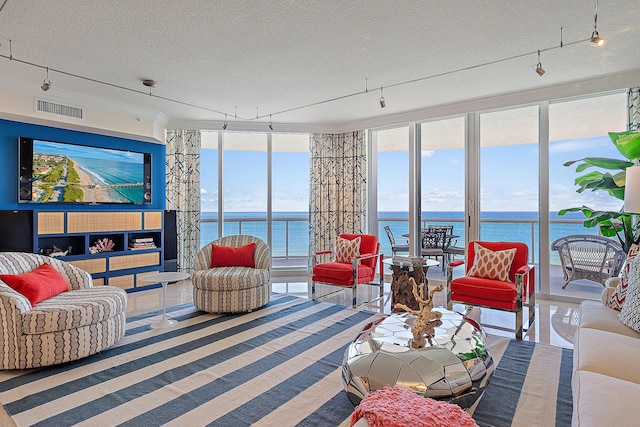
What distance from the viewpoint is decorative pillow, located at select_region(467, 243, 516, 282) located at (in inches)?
148

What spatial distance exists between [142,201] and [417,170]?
14.9 feet

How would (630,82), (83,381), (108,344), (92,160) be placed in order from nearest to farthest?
1. (83,381)
2. (108,344)
3. (630,82)
4. (92,160)

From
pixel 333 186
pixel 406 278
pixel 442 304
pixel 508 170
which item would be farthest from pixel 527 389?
pixel 333 186

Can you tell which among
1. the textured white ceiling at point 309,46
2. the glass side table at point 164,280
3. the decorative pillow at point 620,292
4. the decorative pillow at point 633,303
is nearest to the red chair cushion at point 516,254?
the decorative pillow at point 620,292

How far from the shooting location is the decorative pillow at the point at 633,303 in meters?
2.26

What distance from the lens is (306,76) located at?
4109mm

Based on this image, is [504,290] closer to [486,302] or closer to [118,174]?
[486,302]

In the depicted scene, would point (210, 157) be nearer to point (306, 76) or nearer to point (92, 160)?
point (92, 160)

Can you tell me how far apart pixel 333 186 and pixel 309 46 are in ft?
11.0

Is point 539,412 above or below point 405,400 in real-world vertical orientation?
below

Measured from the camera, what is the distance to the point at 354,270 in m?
4.36

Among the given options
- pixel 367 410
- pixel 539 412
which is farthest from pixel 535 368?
pixel 367 410

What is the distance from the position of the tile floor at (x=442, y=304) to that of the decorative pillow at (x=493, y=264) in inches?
20.2

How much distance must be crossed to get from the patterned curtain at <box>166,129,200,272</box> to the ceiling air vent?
4.92 feet
